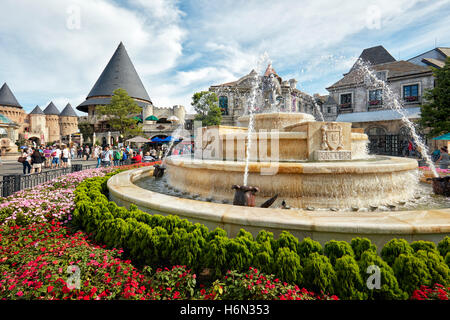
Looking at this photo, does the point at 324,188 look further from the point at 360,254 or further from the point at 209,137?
the point at 209,137

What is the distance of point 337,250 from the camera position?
2561mm

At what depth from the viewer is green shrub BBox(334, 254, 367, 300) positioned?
2201 millimetres

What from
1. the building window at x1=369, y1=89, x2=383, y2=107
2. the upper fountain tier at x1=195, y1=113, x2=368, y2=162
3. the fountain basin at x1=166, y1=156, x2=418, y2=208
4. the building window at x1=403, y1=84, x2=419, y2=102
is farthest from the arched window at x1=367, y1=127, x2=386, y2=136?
the fountain basin at x1=166, y1=156, x2=418, y2=208

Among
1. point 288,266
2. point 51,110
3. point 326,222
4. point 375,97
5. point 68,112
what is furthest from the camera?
point 68,112

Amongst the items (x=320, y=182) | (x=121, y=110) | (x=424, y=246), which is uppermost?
(x=121, y=110)

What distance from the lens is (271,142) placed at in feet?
22.4

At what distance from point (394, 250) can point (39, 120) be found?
280 ft

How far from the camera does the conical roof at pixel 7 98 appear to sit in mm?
62909

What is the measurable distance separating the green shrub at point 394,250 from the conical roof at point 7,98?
87.7 metres

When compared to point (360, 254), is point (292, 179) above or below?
above

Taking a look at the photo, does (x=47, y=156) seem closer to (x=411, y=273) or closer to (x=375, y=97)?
(x=411, y=273)

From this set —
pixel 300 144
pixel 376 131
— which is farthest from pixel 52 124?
pixel 300 144
